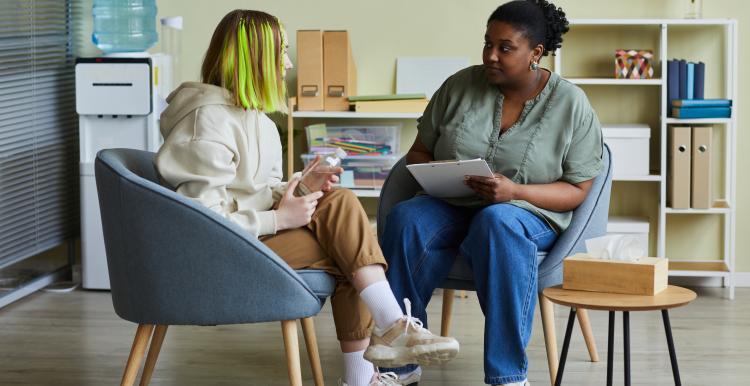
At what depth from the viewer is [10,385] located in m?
2.90

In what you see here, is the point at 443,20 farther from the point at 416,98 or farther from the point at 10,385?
the point at 10,385

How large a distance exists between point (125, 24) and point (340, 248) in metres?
2.30

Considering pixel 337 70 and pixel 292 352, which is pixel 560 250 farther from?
pixel 337 70

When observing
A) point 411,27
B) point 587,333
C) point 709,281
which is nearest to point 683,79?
point 709,281

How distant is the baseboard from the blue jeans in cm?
186

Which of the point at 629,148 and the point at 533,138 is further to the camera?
the point at 629,148

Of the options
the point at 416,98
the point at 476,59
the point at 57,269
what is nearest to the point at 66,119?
the point at 57,269

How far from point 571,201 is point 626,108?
1.69 m

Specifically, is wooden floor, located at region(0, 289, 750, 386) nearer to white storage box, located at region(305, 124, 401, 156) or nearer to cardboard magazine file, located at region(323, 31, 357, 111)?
white storage box, located at region(305, 124, 401, 156)

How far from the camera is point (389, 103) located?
4.20 meters

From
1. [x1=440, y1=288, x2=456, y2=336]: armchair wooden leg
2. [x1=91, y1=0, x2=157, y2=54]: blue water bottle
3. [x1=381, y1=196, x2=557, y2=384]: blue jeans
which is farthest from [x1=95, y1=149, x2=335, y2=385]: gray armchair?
[x1=91, y1=0, x2=157, y2=54]: blue water bottle

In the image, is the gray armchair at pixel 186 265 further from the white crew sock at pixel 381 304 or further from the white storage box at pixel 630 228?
the white storage box at pixel 630 228

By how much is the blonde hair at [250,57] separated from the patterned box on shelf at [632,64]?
2.06 meters

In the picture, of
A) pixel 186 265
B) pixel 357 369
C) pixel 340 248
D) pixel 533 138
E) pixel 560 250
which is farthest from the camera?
pixel 533 138
